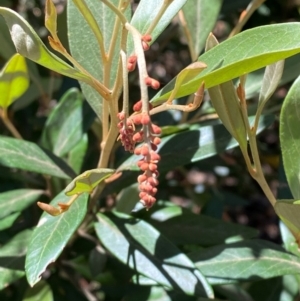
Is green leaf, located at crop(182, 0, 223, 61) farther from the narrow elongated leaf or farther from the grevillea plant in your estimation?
the narrow elongated leaf

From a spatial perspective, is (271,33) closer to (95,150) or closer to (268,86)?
(268,86)

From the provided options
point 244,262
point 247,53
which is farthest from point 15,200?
point 247,53

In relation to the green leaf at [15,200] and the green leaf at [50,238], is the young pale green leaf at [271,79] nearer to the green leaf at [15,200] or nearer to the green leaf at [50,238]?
the green leaf at [50,238]

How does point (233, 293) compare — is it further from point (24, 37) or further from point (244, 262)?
point (24, 37)

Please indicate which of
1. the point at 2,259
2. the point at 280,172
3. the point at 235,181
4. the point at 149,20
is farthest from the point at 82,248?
the point at 235,181

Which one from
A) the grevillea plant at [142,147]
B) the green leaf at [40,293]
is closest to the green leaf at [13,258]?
the grevillea plant at [142,147]

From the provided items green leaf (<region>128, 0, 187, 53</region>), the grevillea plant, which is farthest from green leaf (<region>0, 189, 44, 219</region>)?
green leaf (<region>128, 0, 187, 53</region>)

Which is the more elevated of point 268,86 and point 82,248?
point 268,86
